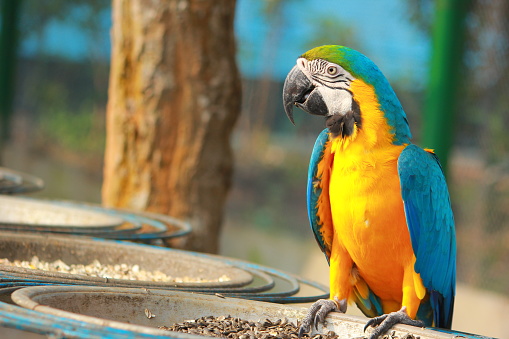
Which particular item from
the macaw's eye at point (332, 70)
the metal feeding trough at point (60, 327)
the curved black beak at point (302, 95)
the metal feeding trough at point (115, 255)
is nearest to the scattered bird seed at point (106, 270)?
the metal feeding trough at point (115, 255)

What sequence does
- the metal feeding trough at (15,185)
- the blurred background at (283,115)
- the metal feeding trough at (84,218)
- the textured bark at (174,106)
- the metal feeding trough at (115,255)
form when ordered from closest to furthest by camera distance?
the metal feeding trough at (115,255), the metal feeding trough at (84,218), the metal feeding trough at (15,185), the textured bark at (174,106), the blurred background at (283,115)

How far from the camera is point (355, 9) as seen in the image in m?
4.75

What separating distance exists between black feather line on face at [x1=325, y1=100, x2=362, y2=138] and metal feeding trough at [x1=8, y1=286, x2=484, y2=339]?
55 centimetres

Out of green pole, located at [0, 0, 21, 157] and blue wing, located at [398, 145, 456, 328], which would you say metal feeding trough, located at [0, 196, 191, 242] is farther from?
green pole, located at [0, 0, 21, 157]

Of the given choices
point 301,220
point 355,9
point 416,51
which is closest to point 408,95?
point 416,51

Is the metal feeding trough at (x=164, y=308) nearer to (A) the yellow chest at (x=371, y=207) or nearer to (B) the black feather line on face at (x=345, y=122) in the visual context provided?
(A) the yellow chest at (x=371, y=207)

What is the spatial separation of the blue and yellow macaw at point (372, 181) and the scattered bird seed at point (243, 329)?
32 cm

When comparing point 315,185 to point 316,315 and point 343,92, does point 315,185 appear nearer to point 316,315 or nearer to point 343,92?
point 343,92

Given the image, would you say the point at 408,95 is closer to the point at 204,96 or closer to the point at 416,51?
the point at 416,51

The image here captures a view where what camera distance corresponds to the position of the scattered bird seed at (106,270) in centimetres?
184

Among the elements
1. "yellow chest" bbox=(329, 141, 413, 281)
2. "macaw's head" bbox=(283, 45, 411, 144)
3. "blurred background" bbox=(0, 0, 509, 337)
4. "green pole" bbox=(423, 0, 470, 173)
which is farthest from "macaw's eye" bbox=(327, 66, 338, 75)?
"blurred background" bbox=(0, 0, 509, 337)

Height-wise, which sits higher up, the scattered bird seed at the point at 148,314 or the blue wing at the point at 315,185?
the blue wing at the point at 315,185

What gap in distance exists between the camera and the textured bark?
3.11 meters

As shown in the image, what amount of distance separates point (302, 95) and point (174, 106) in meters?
1.35
